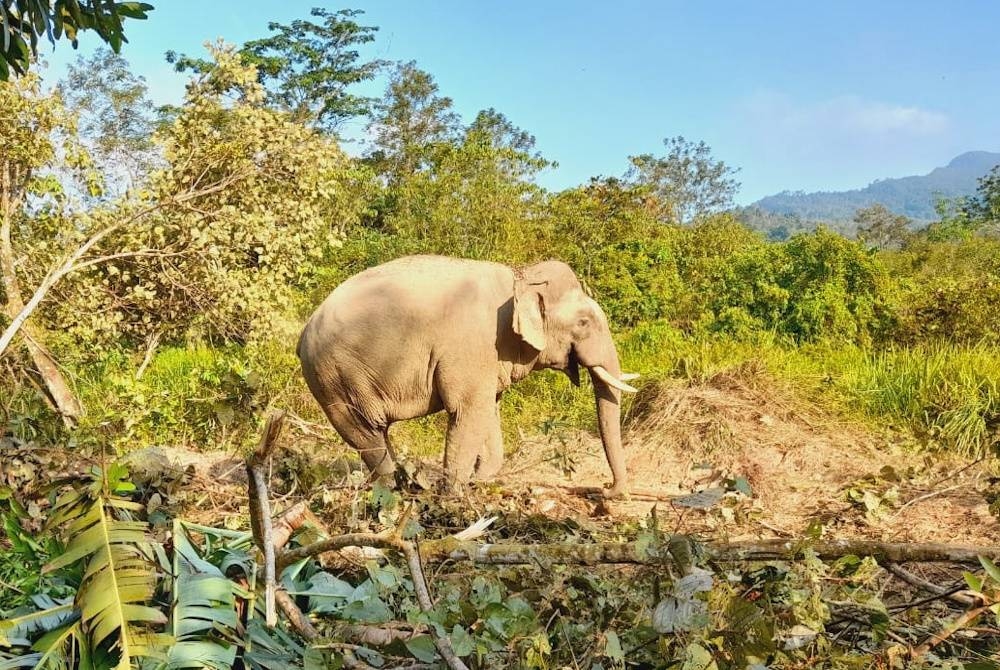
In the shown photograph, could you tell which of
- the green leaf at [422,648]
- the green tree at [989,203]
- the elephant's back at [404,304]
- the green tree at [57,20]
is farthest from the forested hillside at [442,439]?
the green tree at [989,203]

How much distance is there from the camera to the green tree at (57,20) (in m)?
3.23

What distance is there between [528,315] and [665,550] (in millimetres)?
4567

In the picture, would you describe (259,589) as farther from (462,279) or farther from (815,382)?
(815,382)

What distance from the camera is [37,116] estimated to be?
7336 millimetres

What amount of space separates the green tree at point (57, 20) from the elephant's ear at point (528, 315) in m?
3.48

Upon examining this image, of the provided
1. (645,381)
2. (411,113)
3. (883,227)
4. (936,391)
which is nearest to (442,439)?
(645,381)

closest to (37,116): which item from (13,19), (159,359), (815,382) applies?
(13,19)

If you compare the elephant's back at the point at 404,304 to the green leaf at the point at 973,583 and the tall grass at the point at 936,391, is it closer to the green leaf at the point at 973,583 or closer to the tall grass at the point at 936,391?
the tall grass at the point at 936,391

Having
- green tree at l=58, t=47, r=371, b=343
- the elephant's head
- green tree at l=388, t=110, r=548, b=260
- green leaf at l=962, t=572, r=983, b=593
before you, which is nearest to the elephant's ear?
the elephant's head

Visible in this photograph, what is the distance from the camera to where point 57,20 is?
3359 millimetres

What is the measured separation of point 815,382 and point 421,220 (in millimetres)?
7017

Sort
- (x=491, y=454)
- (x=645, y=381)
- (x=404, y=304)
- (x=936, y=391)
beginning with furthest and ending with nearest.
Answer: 1. (x=645, y=381)
2. (x=936, y=391)
3. (x=491, y=454)
4. (x=404, y=304)

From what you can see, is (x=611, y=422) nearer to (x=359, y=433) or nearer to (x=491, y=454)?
(x=491, y=454)

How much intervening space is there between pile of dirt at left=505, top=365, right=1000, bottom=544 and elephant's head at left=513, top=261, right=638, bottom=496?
1.52 ft
